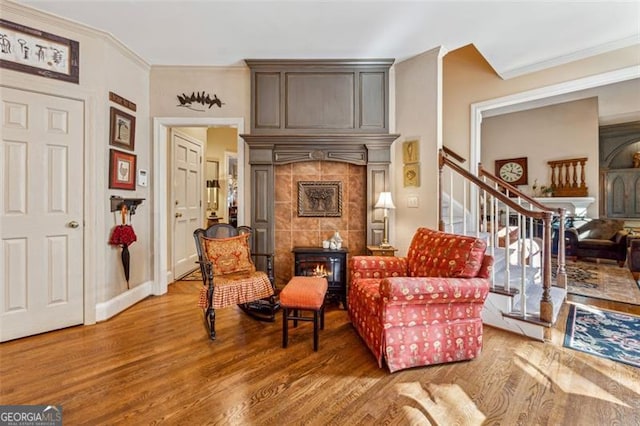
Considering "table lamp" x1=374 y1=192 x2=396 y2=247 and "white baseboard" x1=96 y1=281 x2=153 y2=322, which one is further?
"table lamp" x1=374 y1=192 x2=396 y2=247

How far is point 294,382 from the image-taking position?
185cm

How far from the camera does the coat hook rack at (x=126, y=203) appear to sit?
2.97 m

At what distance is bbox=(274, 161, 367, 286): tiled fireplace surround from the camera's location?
359cm

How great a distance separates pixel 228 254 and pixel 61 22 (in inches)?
102

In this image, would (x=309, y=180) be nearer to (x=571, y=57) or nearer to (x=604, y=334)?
(x=604, y=334)

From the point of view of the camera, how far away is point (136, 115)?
10.9ft

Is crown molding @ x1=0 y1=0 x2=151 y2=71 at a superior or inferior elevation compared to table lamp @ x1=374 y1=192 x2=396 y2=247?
superior

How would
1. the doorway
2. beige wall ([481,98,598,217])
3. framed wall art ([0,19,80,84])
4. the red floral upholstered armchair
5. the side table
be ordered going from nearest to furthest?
the red floral upholstered armchair → framed wall art ([0,19,80,84]) → the side table → the doorway → beige wall ([481,98,598,217])

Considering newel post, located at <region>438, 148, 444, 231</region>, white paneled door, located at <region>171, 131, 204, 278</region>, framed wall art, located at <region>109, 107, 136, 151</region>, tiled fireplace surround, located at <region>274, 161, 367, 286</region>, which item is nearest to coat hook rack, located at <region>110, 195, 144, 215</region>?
framed wall art, located at <region>109, 107, 136, 151</region>

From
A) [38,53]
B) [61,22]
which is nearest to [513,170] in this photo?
[61,22]

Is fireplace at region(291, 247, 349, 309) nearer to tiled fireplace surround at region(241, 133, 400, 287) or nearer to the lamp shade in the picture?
tiled fireplace surround at region(241, 133, 400, 287)

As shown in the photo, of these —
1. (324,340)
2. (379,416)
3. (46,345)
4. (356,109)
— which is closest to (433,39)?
(356,109)

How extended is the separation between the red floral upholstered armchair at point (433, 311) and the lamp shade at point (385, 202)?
1026mm

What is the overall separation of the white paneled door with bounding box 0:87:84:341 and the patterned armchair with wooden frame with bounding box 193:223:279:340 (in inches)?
45.5
